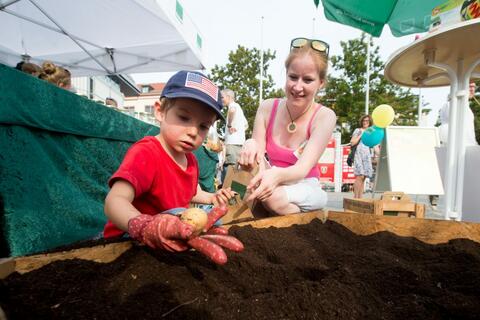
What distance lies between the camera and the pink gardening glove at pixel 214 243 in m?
0.75

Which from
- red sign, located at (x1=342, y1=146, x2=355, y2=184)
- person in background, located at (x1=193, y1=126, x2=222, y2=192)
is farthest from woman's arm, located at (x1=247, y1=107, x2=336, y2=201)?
red sign, located at (x1=342, y1=146, x2=355, y2=184)

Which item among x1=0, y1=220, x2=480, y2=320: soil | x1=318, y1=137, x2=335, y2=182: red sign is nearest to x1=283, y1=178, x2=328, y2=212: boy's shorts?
x1=0, y1=220, x2=480, y2=320: soil

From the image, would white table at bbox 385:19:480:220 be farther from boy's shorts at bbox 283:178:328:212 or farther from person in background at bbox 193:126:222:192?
person in background at bbox 193:126:222:192

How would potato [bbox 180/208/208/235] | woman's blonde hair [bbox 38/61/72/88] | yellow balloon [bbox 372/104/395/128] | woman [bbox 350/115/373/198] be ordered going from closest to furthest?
1. potato [bbox 180/208/208/235]
2. woman's blonde hair [bbox 38/61/72/88]
3. yellow balloon [bbox 372/104/395/128]
4. woman [bbox 350/115/373/198]

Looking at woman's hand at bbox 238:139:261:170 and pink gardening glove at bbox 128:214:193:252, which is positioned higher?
woman's hand at bbox 238:139:261:170

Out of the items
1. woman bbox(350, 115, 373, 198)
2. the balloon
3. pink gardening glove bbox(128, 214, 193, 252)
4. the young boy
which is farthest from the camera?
woman bbox(350, 115, 373, 198)

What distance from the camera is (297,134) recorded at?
221 centimetres

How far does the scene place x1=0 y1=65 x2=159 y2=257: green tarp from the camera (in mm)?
1479

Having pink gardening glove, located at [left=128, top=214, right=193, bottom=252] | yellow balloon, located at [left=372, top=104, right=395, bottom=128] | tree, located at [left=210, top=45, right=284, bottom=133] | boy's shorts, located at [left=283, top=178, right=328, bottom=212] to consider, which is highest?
tree, located at [left=210, top=45, right=284, bottom=133]

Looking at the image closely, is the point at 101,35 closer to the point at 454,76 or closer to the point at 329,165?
the point at 454,76

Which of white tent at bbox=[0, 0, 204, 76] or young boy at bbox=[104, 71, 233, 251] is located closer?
young boy at bbox=[104, 71, 233, 251]

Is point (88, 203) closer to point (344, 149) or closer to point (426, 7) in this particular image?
point (426, 7)

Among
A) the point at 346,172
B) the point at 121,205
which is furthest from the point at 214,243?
the point at 346,172

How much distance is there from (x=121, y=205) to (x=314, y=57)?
1.53m
